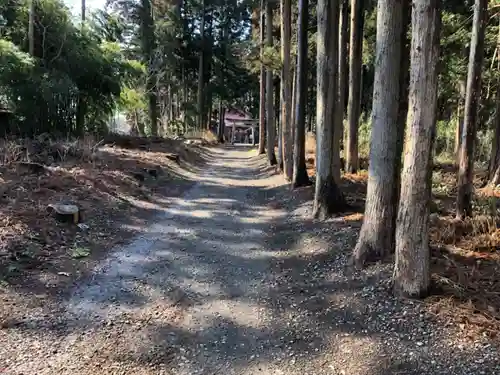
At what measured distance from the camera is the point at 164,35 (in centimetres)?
3111

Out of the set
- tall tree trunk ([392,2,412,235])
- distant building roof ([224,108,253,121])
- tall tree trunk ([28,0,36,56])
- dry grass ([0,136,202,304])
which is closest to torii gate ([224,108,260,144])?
distant building roof ([224,108,253,121])

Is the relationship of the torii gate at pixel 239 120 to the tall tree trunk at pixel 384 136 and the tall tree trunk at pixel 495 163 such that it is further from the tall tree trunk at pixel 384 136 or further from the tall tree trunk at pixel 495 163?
the tall tree trunk at pixel 384 136

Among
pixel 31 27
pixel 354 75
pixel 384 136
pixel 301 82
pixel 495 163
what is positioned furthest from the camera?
pixel 31 27

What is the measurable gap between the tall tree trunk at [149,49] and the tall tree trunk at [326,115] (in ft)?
66.7

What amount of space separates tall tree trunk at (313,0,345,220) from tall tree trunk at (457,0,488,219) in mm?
2190

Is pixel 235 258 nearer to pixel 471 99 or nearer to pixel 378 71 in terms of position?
pixel 378 71

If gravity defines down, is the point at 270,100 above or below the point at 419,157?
above

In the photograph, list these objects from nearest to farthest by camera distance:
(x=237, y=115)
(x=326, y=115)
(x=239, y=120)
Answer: (x=326, y=115)
(x=239, y=120)
(x=237, y=115)

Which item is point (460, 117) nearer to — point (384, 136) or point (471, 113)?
point (471, 113)

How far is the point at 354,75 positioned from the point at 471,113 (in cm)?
512

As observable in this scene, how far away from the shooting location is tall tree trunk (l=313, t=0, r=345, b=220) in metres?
8.67

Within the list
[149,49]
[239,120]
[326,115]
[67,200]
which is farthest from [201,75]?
[67,200]

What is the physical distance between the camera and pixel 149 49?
28.7 metres

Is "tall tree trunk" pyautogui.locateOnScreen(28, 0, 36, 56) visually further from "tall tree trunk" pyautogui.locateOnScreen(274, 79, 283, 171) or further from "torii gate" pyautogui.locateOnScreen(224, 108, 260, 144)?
"torii gate" pyautogui.locateOnScreen(224, 108, 260, 144)
